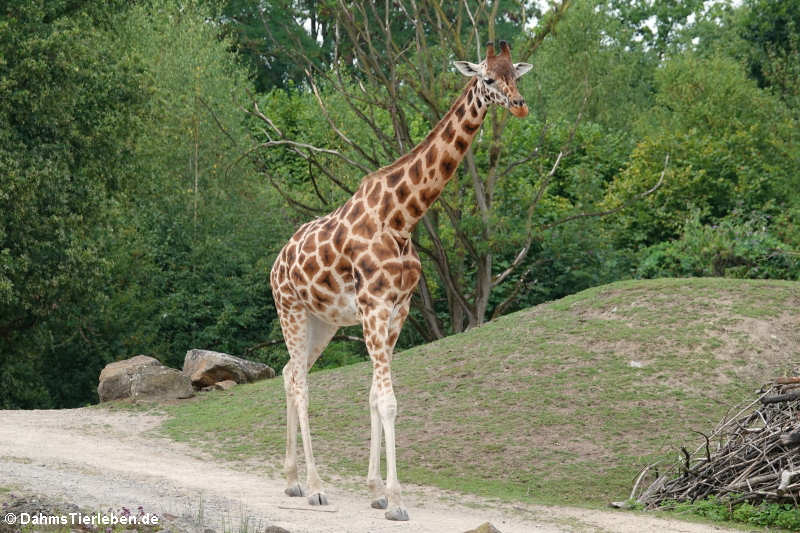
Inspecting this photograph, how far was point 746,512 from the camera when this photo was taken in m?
9.23

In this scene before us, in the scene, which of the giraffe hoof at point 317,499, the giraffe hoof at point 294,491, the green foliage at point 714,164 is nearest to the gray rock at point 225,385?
the giraffe hoof at point 294,491

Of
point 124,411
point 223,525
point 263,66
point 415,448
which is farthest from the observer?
point 263,66

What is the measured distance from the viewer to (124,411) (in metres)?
15.6

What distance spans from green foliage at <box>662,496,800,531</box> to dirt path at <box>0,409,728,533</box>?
0.47 m

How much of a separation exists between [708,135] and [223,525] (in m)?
22.2

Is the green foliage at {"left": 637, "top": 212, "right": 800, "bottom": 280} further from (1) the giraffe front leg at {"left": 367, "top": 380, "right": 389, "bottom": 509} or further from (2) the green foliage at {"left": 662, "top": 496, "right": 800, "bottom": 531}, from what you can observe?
(1) the giraffe front leg at {"left": 367, "top": 380, "right": 389, "bottom": 509}

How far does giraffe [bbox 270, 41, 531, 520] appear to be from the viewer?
8.98 m

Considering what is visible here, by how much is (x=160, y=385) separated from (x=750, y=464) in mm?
9763

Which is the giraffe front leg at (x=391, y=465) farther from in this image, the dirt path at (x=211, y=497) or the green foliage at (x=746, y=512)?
the green foliage at (x=746, y=512)

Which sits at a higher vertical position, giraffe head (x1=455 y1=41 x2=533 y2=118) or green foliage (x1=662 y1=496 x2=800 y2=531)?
giraffe head (x1=455 y1=41 x2=533 y2=118)

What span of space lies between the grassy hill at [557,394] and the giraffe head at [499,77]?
406 cm

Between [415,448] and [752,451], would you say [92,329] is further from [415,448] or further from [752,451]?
[752,451]

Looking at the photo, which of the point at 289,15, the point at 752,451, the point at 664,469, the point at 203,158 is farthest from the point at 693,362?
the point at 289,15

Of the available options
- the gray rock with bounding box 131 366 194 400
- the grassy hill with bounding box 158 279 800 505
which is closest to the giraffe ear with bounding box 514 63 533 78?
the grassy hill with bounding box 158 279 800 505
